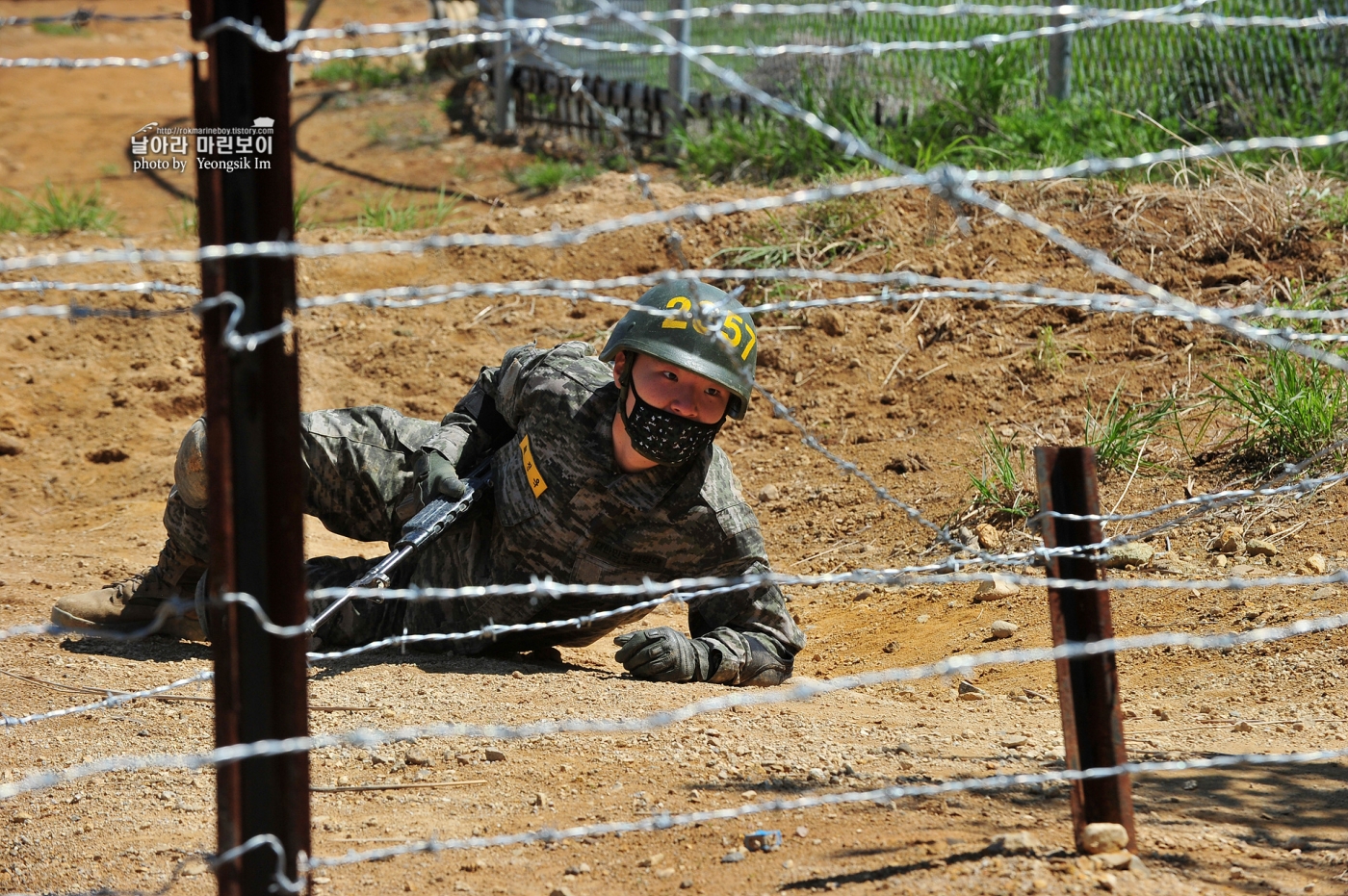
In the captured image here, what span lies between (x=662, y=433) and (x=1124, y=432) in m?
2.07

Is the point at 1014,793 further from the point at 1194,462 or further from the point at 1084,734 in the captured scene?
the point at 1194,462

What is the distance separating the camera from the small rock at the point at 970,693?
3572mm

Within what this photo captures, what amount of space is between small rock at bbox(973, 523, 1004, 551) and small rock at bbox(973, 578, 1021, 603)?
22 cm

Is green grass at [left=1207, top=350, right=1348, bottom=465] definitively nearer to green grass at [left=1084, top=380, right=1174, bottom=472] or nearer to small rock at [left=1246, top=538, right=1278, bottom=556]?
green grass at [left=1084, top=380, right=1174, bottom=472]

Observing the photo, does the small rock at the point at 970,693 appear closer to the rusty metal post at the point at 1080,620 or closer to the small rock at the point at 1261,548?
the small rock at the point at 1261,548

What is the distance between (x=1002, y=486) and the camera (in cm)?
480

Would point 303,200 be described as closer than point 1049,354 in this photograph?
No

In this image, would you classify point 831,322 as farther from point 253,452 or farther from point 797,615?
point 253,452

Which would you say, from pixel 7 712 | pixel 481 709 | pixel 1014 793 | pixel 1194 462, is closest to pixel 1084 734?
pixel 1014 793

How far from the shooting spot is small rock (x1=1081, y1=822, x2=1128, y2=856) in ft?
6.96

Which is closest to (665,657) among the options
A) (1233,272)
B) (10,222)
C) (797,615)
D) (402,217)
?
(797,615)

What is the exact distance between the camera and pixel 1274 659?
356 centimetres

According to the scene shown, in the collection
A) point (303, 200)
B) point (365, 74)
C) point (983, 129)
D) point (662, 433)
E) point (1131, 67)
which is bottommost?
point (662, 433)

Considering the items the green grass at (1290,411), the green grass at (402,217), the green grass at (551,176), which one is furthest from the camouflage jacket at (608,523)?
the green grass at (551,176)
